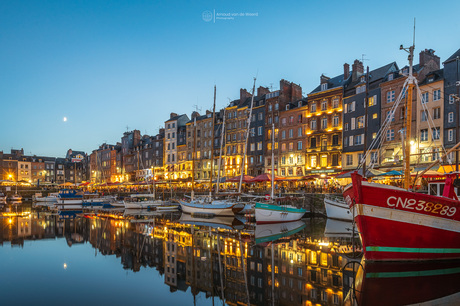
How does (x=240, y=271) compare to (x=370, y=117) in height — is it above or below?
below

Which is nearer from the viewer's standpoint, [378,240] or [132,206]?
[378,240]

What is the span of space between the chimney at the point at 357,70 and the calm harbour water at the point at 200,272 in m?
35.5

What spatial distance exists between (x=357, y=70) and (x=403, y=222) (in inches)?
1714

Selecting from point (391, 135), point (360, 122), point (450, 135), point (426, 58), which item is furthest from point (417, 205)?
point (426, 58)

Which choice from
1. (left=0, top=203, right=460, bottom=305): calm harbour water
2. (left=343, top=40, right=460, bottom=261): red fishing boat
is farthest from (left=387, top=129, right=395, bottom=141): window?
(left=343, top=40, right=460, bottom=261): red fishing boat

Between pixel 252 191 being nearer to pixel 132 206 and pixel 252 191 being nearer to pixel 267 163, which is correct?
pixel 267 163

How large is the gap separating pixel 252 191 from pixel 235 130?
73.4 feet

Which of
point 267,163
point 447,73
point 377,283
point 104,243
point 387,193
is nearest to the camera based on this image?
point 377,283

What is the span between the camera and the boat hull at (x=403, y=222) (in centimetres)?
1408

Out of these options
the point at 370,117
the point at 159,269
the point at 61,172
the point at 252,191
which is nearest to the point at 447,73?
the point at 370,117

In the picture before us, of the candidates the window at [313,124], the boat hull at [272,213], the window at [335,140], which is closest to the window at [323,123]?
the window at [313,124]

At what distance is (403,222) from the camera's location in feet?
46.7

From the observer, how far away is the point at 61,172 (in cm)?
12938

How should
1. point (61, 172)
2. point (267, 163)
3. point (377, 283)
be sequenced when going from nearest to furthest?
point (377, 283) → point (267, 163) → point (61, 172)
